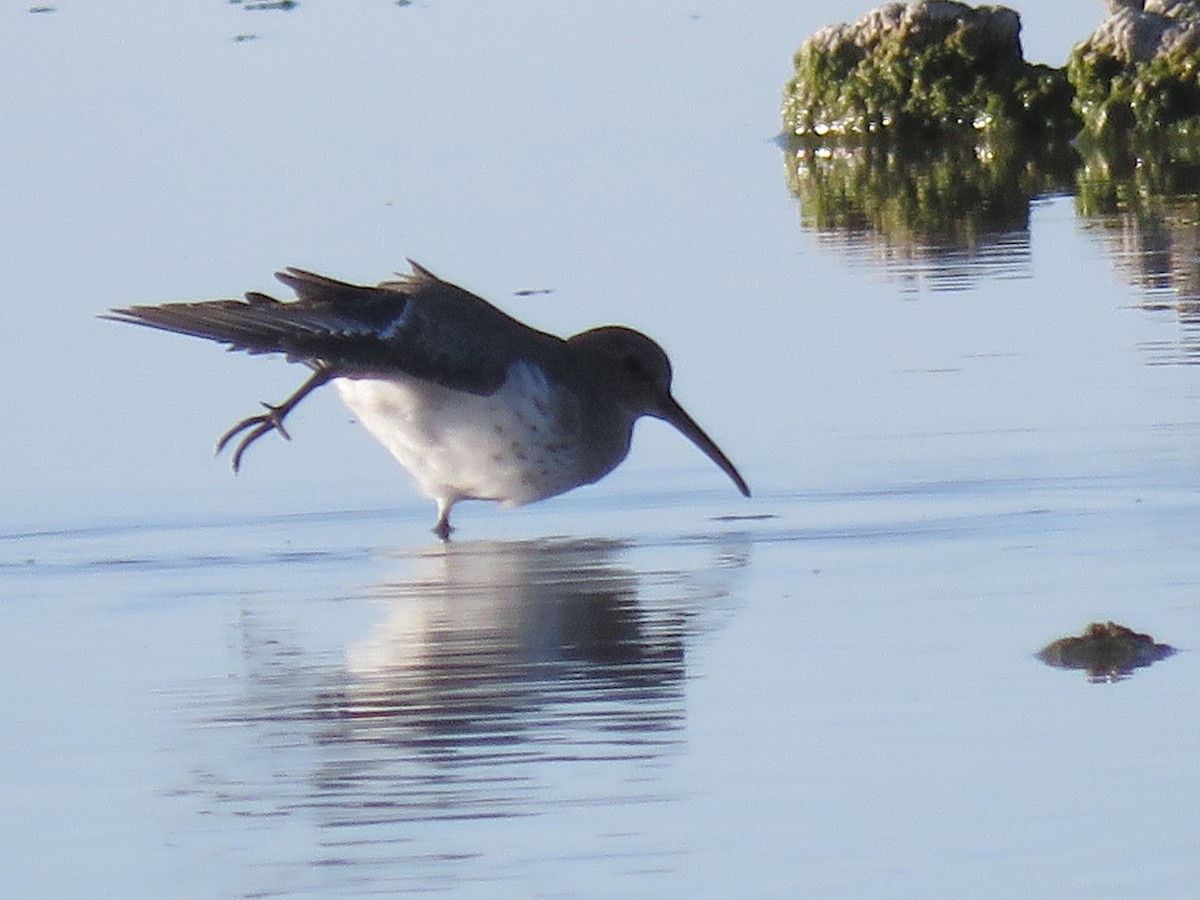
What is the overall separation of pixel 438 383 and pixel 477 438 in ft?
0.65

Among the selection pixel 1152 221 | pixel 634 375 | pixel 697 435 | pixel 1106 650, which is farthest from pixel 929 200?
pixel 1106 650

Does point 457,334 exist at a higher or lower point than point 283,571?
higher

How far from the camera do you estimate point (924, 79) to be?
656 inches

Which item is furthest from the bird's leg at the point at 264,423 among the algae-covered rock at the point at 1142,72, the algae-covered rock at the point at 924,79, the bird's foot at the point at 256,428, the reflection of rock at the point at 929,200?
the algae-covered rock at the point at 924,79

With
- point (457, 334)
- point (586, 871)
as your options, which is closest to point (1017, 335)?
point (457, 334)

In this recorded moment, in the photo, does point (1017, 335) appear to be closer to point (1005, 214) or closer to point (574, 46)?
point (1005, 214)

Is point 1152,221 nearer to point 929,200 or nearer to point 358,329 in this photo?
point 929,200

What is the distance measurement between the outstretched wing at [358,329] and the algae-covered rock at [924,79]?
27.7ft

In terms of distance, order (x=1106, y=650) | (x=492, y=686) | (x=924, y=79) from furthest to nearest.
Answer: (x=924, y=79), (x=492, y=686), (x=1106, y=650)

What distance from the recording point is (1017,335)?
404 inches

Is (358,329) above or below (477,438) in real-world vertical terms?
above

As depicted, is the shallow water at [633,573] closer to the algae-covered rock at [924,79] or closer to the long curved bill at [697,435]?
the long curved bill at [697,435]

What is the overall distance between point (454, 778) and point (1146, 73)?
1125 centimetres

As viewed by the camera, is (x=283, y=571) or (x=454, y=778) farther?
(x=283, y=571)
